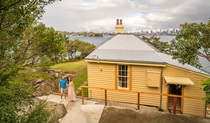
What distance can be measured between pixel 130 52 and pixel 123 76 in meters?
1.85

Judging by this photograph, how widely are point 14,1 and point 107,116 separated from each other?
18.8ft

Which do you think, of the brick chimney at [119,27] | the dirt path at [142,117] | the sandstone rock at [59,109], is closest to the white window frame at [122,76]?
the dirt path at [142,117]

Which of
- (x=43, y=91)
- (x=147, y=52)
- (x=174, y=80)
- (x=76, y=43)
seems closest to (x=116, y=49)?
(x=147, y=52)

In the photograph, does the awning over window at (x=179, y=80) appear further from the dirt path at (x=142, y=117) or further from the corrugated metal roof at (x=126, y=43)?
the corrugated metal roof at (x=126, y=43)

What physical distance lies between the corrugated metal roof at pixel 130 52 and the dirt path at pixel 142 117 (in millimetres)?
2774

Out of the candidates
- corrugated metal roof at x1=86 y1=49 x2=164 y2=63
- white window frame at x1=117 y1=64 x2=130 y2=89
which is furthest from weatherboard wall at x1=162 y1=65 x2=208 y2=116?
white window frame at x1=117 y1=64 x2=130 y2=89

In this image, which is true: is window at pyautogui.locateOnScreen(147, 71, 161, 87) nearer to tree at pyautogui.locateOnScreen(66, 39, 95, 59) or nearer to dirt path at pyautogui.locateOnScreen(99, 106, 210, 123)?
dirt path at pyautogui.locateOnScreen(99, 106, 210, 123)

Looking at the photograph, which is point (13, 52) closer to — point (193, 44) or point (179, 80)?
point (193, 44)

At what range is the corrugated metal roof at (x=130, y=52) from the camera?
8486 millimetres

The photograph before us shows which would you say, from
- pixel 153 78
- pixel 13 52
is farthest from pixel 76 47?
pixel 13 52

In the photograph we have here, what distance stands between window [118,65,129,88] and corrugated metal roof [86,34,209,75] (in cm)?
58

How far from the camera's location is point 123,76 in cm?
889

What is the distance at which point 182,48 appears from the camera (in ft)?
21.4

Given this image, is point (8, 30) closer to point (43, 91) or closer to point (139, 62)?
point (139, 62)
